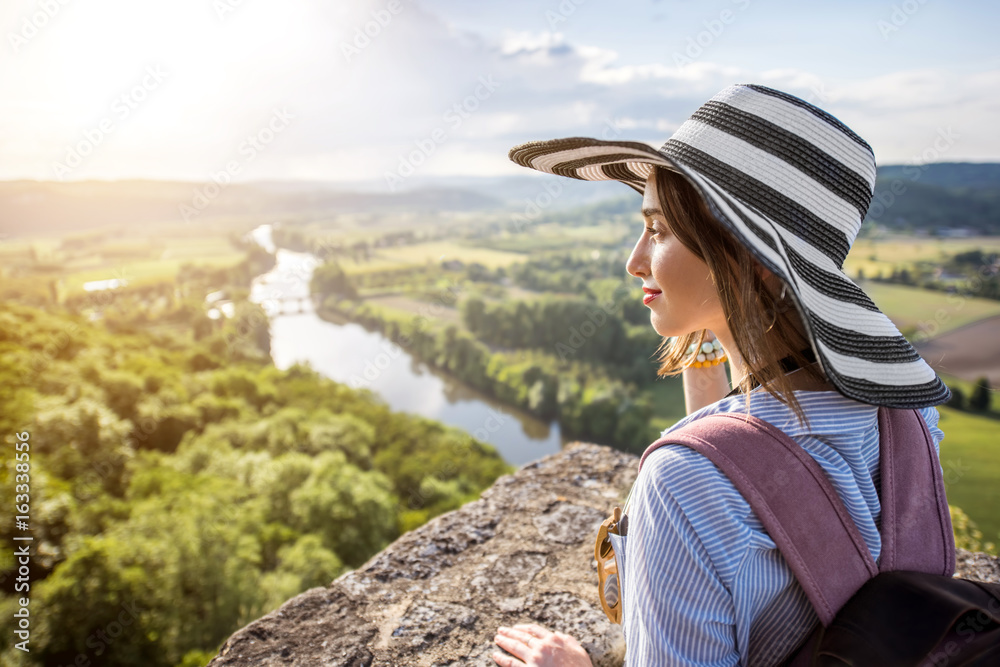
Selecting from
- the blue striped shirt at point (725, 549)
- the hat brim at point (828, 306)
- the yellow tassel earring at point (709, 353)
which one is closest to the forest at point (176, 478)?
the yellow tassel earring at point (709, 353)

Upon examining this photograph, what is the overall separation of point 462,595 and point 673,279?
135 centimetres

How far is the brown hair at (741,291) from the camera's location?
1091 mm

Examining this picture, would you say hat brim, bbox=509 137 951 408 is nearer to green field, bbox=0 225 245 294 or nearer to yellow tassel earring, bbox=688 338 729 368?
yellow tassel earring, bbox=688 338 729 368

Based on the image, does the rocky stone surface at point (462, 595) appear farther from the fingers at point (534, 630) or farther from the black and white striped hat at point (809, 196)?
the black and white striped hat at point (809, 196)

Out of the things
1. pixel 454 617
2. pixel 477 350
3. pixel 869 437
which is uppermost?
pixel 869 437

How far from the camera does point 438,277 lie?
40031 mm

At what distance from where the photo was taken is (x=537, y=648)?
162 cm

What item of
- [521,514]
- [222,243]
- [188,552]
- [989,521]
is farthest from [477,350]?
[521,514]

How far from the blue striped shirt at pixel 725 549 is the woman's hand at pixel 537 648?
1.75 feet

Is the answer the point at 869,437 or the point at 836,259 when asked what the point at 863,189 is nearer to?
the point at 836,259

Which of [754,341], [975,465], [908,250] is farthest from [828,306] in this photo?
[908,250]

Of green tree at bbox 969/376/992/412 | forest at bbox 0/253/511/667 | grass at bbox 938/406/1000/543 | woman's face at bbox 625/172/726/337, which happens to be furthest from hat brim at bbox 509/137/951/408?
green tree at bbox 969/376/992/412

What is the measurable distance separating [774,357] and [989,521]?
2514 centimetres

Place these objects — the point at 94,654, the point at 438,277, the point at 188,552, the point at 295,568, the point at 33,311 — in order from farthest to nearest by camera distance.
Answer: the point at 438,277 → the point at 33,311 → the point at 295,568 → the point at 188,552 → the point at 94,654
